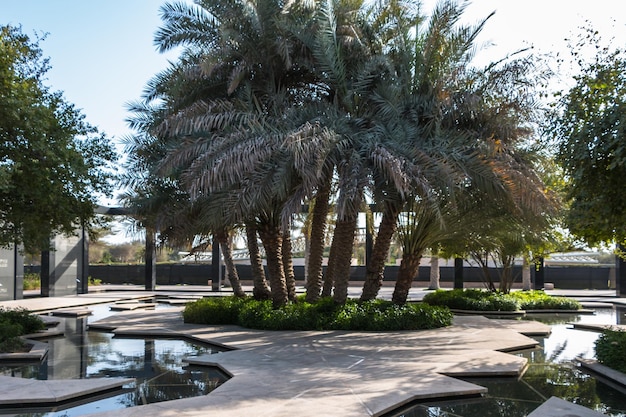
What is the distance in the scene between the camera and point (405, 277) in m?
18.2

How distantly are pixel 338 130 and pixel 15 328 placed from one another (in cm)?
868

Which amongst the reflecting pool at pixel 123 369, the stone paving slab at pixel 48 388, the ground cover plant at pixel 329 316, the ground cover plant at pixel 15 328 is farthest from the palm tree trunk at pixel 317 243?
the stone paving slab at pixel 48 388

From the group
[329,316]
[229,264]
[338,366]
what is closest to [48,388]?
[338,366]

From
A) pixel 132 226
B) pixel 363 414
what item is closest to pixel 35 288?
pixel 132 226

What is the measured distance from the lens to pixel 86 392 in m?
9.13

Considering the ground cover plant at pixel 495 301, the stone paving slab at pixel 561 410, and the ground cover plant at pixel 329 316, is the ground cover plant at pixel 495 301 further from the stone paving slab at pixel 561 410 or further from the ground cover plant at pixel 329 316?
the stone paving slab at pixel 561 410

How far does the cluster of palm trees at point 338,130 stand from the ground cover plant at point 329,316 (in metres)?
0.61

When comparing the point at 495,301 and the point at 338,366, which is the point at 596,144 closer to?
the point at 338,366

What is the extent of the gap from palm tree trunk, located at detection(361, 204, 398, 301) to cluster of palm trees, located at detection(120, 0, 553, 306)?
4cm

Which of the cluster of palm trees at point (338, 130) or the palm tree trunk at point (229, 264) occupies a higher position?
the cluster of palm trees at point (338, 130)

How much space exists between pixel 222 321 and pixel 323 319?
11.3 ft

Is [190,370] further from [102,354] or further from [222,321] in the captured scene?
[222,321]

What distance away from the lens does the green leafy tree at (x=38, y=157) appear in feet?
41.2

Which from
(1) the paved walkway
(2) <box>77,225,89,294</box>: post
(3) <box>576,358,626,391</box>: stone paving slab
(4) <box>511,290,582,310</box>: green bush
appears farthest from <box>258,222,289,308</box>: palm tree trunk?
(2) <box>77,225,89,294</box>: post
